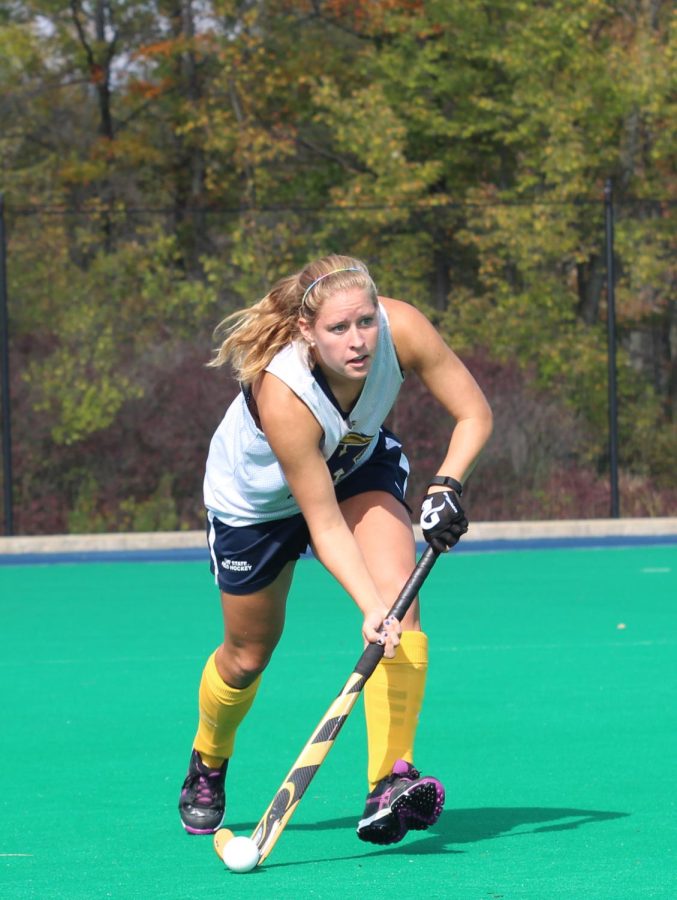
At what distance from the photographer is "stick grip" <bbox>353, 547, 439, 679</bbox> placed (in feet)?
14.1

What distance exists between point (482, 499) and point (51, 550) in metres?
4.23

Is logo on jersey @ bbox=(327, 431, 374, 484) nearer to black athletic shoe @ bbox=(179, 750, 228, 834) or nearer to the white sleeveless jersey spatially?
the white sleeveless jersey

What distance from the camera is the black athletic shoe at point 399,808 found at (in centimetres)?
418

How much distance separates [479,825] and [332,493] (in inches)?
42.1

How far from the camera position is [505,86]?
71.6 ft

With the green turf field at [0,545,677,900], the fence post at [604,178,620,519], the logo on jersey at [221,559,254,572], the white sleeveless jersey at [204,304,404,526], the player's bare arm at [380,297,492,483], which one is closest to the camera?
the green turf field at [0,545,677,900]

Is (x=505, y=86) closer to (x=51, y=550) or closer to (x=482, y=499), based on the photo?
(x=482, y=499)

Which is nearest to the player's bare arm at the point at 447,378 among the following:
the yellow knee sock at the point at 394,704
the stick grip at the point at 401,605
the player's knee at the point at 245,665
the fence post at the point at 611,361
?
the stick grip at the point at 401,605

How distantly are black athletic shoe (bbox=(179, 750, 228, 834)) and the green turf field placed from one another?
79 mm

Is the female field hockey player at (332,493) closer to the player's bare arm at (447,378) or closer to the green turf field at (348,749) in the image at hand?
the player's bare arm at (447,378)

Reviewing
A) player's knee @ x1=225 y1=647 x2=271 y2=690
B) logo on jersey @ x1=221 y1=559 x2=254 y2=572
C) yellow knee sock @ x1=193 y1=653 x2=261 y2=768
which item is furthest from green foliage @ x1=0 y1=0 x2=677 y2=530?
logo on jersey @ x1=221 y1=559 x2=254 y2=572

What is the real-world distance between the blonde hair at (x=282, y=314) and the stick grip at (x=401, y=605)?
669mm

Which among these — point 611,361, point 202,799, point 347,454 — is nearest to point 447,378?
point 347,454

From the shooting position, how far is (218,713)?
488 cm
